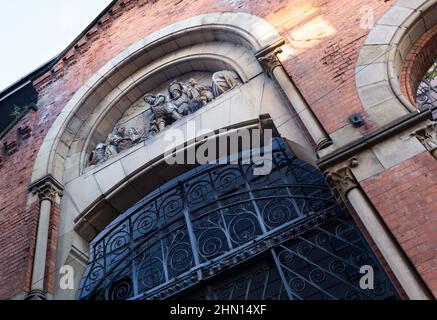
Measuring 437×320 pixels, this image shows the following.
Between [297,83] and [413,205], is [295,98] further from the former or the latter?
[413,205]

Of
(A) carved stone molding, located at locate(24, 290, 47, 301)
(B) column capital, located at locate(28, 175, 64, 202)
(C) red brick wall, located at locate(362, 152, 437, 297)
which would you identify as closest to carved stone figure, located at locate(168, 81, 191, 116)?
(B) column capital, located at locate(28, 175, 64, 202)

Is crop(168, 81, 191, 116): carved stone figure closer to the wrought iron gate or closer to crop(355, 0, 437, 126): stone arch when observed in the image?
the wrought iron gate

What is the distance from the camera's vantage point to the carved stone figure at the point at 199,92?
24.1ft

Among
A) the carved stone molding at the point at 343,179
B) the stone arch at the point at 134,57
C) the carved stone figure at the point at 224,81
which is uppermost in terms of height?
the stone arch at the point at 134,57

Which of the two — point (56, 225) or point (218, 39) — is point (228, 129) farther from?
point (56, 225)

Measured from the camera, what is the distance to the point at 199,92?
764 cm

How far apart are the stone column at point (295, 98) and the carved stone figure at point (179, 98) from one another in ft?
5.49

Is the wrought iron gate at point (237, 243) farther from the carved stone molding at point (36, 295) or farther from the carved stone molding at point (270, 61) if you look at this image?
the carved stone molding at point (270, 61)

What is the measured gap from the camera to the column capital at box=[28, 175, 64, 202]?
7125mm

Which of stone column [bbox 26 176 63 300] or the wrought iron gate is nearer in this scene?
the wrought iron gate

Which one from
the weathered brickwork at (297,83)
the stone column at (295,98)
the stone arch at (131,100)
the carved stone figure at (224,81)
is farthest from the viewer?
the carved stone figure at (224,81)

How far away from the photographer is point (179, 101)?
780 cm

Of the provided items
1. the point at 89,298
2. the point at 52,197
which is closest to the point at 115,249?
the point at 89,298

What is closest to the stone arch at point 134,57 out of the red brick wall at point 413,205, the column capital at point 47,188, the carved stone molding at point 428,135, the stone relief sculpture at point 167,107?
the column capital at point 47,188
